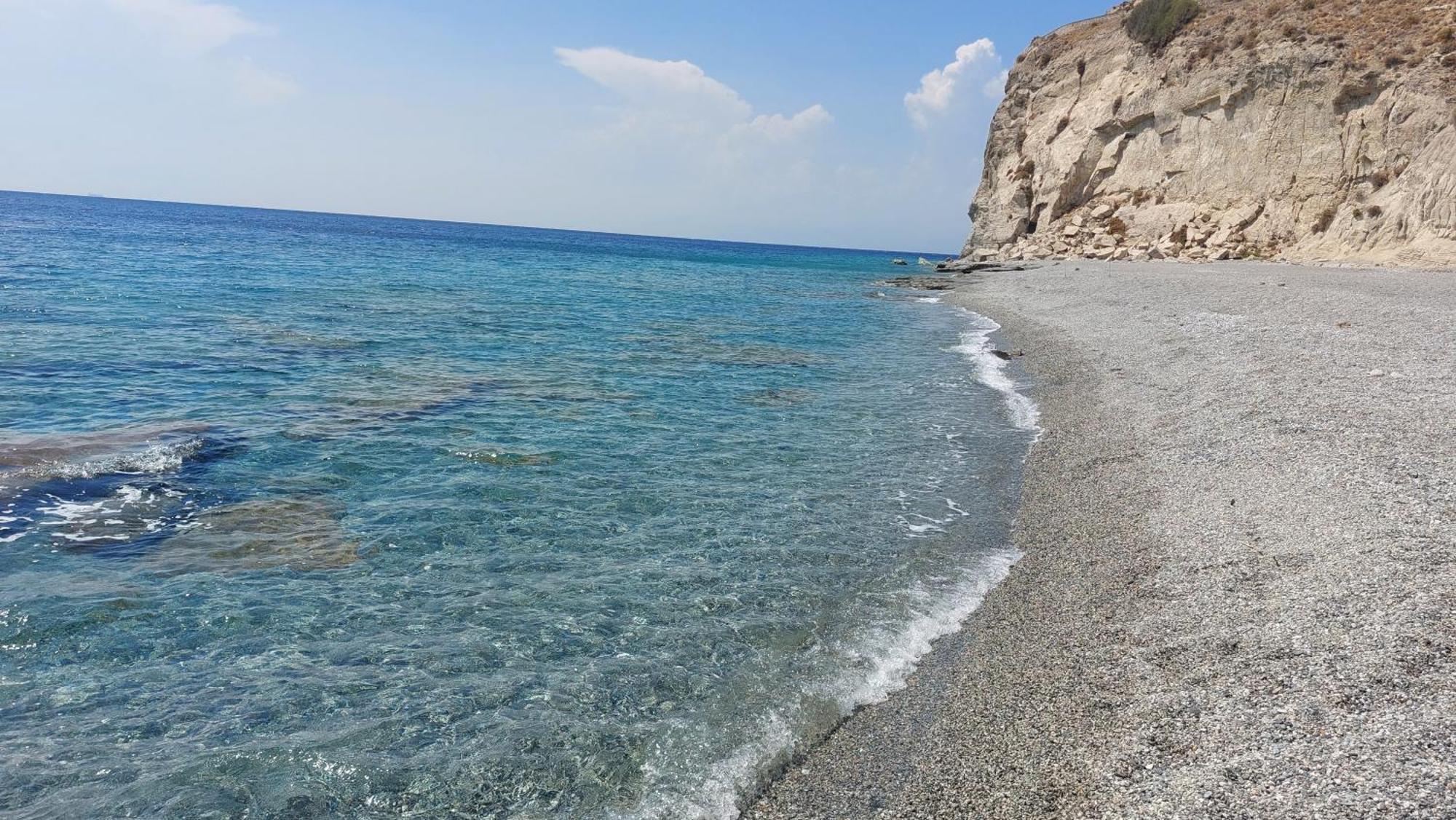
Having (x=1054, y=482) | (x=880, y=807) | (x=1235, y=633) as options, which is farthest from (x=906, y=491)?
(x=880, y=807)

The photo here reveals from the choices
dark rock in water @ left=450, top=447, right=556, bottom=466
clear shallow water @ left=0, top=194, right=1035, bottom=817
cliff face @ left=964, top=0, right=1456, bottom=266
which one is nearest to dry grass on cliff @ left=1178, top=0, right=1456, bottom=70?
cliff face @ left=964, top=0, right=1456, bottom=266

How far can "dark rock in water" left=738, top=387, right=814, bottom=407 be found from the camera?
15.0 m

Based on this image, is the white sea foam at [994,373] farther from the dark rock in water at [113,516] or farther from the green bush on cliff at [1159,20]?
the green bush on cliff at [1159,20]

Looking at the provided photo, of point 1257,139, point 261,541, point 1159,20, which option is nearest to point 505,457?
point 261,541

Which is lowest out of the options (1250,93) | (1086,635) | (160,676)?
(160,676)

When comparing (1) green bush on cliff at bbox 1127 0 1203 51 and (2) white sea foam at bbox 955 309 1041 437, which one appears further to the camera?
(1) green bush on cliff at bbox 1127 0 1203 51

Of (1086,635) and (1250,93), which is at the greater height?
(1250,93)

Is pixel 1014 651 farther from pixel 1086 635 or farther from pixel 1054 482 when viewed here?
pixel 1054 482

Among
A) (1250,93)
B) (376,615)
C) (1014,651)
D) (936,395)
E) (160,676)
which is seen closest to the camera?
(160,676)

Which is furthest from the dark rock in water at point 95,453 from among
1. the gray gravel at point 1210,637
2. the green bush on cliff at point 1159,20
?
the green bush on cliff at point 1159,20

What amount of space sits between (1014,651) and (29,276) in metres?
37.1

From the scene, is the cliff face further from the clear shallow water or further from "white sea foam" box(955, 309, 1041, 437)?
the clear shallow water

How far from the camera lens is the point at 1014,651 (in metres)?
5.99

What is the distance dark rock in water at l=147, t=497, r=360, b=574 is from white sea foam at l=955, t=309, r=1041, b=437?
33.9ft
